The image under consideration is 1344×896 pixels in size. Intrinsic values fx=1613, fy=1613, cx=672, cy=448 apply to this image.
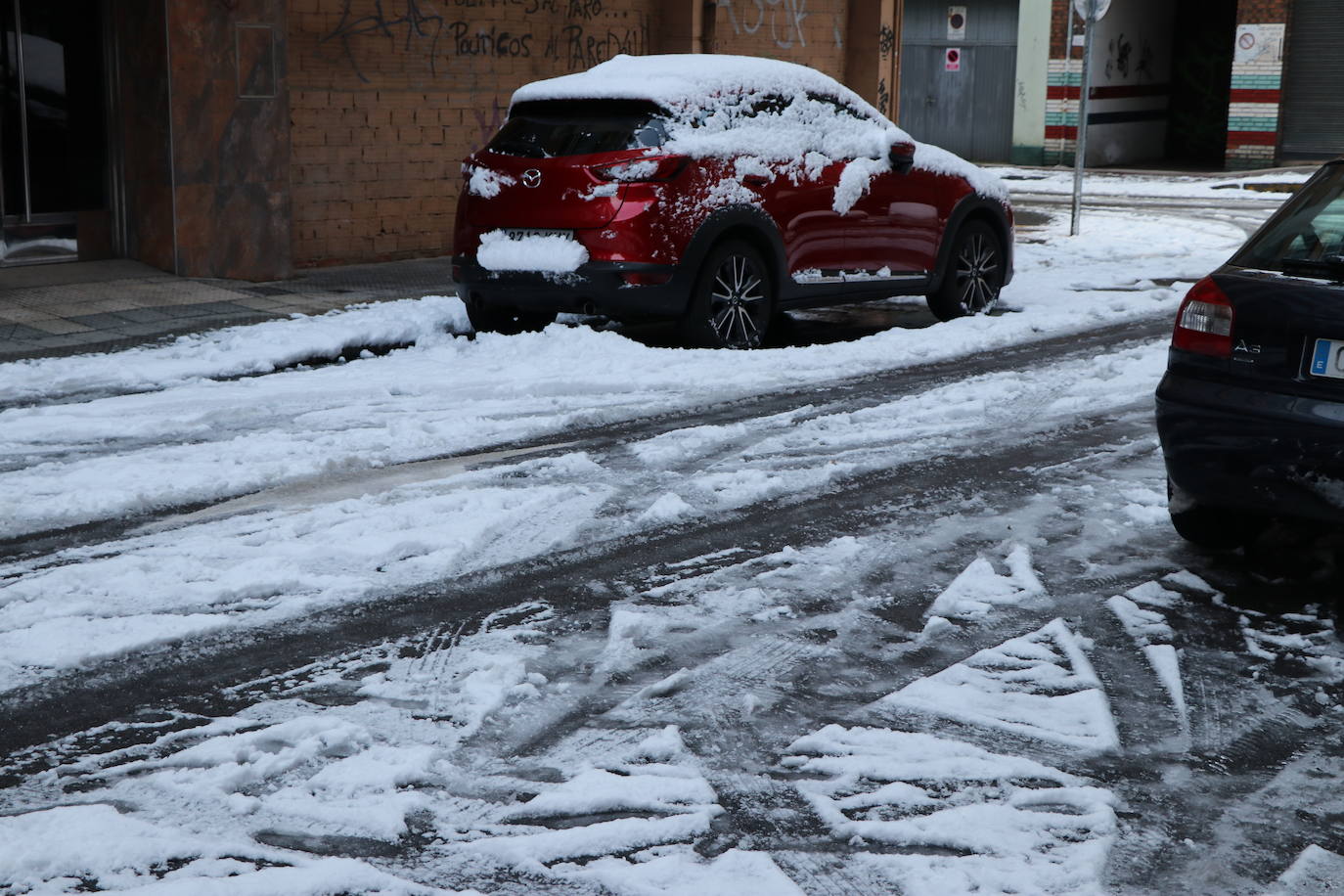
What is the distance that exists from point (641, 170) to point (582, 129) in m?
0.57

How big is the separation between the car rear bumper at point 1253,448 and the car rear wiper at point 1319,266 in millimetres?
448

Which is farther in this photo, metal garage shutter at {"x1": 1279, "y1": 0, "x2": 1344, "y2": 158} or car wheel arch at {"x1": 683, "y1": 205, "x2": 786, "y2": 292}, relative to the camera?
metal garage shutter at {"x1": 1279, "y1": 0, "x2": 1344, "y2": 158}

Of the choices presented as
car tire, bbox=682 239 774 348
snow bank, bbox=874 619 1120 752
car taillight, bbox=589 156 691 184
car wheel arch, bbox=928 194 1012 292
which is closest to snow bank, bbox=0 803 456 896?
snow bank, bbox=874 619 1120 752

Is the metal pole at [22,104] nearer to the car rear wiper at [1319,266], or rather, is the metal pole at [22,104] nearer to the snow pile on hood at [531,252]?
the snow pile on hood at [531,252]

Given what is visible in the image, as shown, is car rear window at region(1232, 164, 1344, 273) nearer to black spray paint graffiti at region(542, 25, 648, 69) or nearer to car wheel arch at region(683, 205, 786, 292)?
car wheel arch at region(683, 205, 786, 292)

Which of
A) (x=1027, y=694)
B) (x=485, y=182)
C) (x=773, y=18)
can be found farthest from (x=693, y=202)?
(x=773, y=18)

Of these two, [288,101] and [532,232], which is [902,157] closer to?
[532,232]

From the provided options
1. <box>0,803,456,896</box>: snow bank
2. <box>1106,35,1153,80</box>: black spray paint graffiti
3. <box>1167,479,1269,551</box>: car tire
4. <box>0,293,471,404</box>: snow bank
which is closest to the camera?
<box>0,803,456,896</box>: snow bank

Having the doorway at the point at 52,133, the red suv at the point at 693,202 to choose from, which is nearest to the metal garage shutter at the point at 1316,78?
the red suv at the point at 693,202

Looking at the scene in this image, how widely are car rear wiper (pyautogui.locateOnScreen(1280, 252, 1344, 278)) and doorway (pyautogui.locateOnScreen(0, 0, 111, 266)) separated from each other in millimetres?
10358

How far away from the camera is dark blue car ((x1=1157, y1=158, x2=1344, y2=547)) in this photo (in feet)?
17.0

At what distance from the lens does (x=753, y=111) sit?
34.5 feet

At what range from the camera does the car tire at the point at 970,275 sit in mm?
11766

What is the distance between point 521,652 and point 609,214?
17.0 feet
